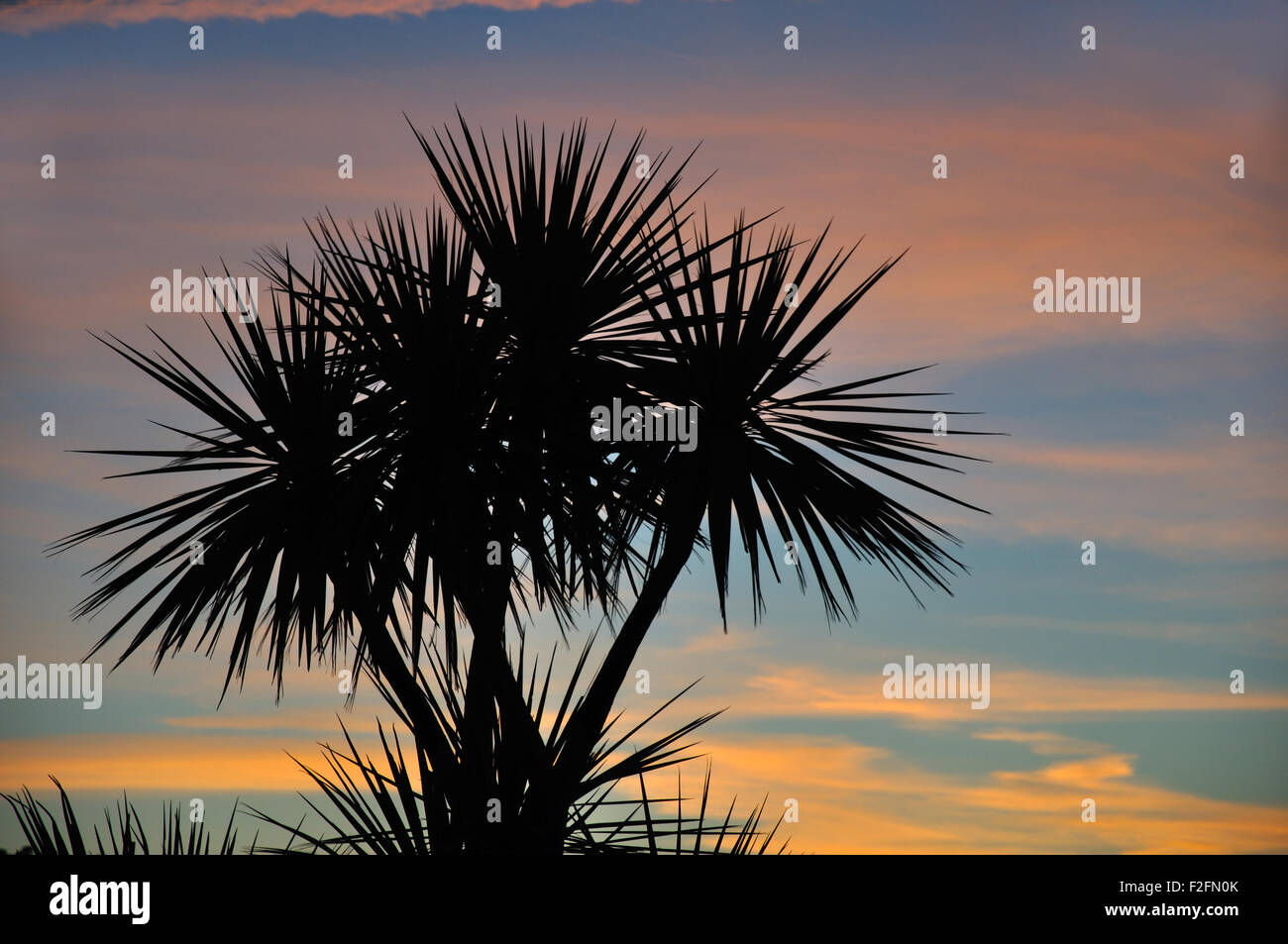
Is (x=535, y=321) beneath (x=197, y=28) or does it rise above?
beneath

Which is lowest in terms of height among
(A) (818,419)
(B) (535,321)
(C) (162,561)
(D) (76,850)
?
(D) (76,850)

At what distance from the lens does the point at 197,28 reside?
6.39 m

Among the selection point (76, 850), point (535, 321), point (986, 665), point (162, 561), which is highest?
point (535, 321)

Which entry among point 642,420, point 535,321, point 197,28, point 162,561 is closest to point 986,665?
point 642,420
